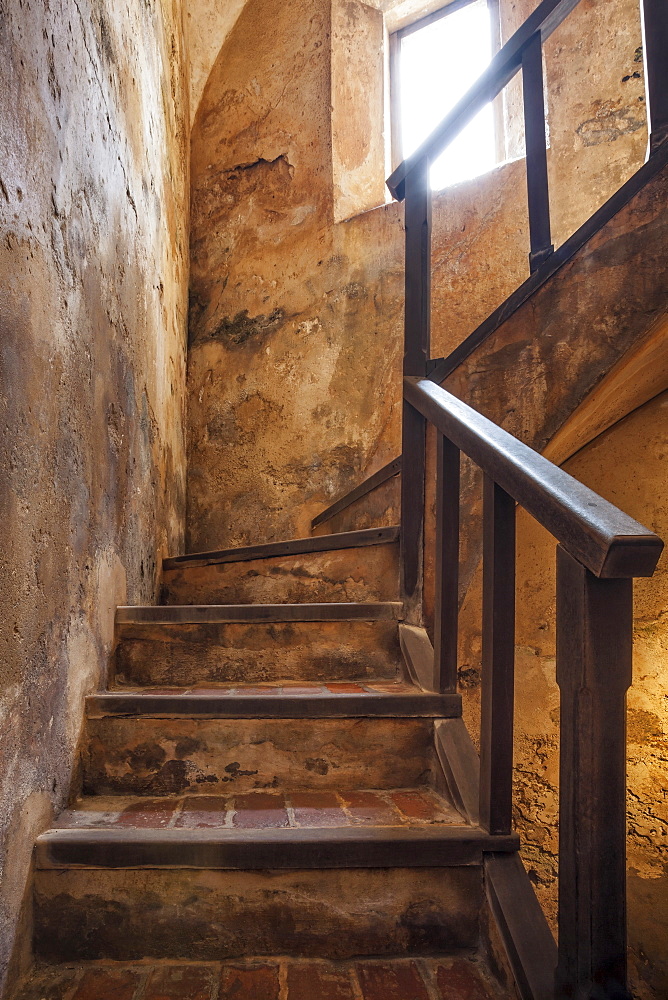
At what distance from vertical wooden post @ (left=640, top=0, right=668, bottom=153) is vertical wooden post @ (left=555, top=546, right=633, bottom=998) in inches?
51.1

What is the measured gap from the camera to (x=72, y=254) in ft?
5.24

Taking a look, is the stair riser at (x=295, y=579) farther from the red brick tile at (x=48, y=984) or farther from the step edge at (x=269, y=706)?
the red brick tile at (x=48, y=984)

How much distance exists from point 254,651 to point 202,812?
552 mm

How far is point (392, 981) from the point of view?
1097mm

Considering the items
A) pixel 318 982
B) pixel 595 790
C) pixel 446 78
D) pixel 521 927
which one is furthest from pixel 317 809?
pixel 446 78

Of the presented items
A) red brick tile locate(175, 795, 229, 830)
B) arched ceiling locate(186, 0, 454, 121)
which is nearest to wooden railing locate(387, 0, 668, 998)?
red brick tile locate(175, 795, 229, 830)

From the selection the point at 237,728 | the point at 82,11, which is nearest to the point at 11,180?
the point at 82,11

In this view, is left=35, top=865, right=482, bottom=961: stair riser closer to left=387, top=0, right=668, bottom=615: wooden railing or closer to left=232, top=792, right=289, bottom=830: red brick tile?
left=232, top=792, right=289, bottom=830: red brick tile

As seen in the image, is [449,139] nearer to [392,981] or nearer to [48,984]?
[392,981]

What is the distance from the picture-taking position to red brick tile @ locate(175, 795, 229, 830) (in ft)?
4.20

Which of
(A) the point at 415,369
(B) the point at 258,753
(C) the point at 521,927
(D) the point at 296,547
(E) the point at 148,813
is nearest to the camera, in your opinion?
(C) the point at 521,927

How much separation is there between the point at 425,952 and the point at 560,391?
4.26 feet

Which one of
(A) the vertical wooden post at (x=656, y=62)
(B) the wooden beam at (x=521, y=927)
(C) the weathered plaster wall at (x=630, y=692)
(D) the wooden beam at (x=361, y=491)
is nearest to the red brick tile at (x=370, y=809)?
(B) the wooden beam at (x=521, y=927)

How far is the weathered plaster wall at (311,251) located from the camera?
3.43m
